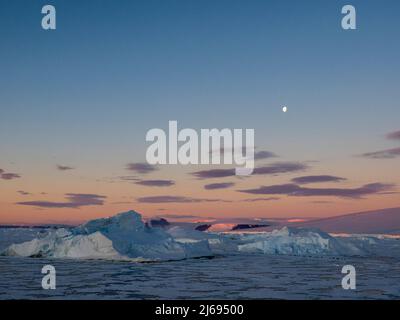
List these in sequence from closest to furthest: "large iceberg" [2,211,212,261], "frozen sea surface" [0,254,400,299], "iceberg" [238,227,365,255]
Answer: "frozen sea surface" [0,254,400,299]
"large iceberg" [2,211,212,261]
"iceberg" [238,227,365,255]

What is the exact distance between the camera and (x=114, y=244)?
26016 mm

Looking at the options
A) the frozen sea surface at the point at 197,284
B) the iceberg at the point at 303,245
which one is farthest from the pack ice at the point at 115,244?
the frozen sea surface at the point at 197,284

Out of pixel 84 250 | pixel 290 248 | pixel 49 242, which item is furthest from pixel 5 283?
pixel 290 248

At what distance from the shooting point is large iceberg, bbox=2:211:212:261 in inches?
1026

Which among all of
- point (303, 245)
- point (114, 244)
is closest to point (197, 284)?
point (114, 244)

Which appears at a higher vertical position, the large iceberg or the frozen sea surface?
the large iceberg

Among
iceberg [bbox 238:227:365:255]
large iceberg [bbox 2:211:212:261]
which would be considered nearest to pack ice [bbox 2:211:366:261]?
large iceberg [bbox 2:211:212:261]

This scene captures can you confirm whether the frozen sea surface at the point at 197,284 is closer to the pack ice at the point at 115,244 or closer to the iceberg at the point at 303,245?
the pack ice at the point at 115,244

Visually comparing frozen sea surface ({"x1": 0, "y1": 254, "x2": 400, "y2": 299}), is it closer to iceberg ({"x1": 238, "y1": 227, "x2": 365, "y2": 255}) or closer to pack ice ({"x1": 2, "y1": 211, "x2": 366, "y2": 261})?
pack ice ({"x1": 2, "y1": 211, "x2": 366, "y2": 261})

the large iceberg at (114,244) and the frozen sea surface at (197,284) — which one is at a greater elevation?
the large iceberg at (114,244)

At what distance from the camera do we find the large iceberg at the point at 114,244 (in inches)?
1026
